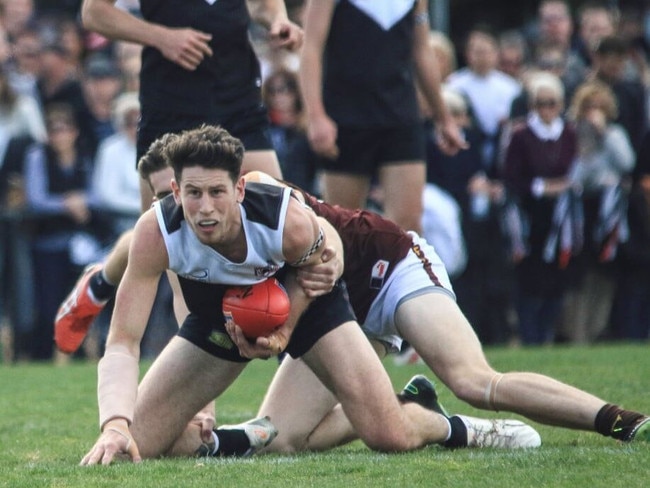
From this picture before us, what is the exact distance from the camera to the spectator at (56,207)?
12.5 m

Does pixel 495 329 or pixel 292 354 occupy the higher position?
pixel 292 354

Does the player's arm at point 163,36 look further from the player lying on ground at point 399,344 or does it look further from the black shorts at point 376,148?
the black shorts at point 376,148

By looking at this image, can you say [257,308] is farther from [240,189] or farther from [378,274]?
[378,274]

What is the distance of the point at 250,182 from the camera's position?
634cm

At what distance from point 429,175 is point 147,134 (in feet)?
17.8

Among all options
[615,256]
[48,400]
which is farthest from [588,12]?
[48,400]

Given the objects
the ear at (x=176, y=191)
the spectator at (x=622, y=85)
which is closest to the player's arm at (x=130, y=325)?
the ear at (x=176, y=191)

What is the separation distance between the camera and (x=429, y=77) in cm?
895

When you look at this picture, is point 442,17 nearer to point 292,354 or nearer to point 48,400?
point 48,400

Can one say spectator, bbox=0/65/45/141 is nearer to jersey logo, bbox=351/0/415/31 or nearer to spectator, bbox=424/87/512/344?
spectator, bbox=424/87/512/344

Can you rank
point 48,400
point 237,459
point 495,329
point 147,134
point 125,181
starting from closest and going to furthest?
point 237,459 < point 147,134 < point 48,400 < point 125,181 < point 495,329

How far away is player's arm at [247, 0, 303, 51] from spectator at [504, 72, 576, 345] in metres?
5.00

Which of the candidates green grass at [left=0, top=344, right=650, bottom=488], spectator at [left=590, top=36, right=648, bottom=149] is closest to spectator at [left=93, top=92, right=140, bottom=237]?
green grass at [left=0, top=344, right=650, bottom=488]

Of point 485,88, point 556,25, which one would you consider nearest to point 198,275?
point 485,88
